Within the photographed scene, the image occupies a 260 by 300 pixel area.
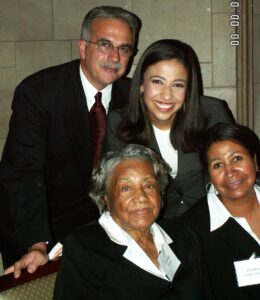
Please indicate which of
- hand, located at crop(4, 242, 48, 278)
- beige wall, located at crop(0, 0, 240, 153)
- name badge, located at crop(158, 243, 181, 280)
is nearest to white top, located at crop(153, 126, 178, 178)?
name badge, located at crop(158, 243, 181, 280)

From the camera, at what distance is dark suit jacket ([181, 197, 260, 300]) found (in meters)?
2.08

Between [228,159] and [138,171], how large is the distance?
466 mm

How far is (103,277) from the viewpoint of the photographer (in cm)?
181

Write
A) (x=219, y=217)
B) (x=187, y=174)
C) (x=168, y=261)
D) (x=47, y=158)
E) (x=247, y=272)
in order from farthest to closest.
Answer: (x=47, y=158)
(x=187, y=174)
(x=219, y=217)
(x=247, y=272)
(x=168, y=261)

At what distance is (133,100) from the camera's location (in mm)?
2531

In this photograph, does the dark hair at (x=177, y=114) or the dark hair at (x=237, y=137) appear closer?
the dark hair at (x=237, y=137)

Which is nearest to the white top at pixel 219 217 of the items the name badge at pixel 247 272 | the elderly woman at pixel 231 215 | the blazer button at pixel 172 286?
the elderly woman at pixel 231 215

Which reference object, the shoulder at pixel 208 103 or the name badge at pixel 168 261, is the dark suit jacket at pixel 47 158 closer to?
the shoulder at pixel 208 103

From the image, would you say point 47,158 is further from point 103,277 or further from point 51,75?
point 103,277

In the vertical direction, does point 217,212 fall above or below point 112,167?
below

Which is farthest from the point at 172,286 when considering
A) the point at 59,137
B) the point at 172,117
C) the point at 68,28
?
the point at 68,28

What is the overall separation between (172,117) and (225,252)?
78cm

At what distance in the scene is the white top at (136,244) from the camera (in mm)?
1858

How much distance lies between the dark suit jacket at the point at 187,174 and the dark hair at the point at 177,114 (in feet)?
0.15
